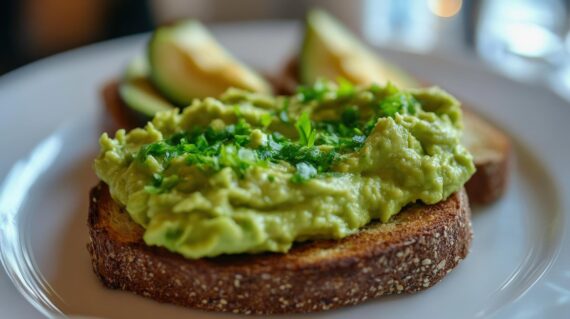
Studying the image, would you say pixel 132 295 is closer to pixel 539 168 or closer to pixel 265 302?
pixel 265 302

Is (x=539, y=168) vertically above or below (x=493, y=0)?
below

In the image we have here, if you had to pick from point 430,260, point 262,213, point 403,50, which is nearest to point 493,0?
point 403,50

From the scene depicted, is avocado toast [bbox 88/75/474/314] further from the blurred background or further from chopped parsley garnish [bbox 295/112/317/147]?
the blurred background

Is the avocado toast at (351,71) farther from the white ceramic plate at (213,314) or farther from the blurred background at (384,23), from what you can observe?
the blurred background at (384,23)

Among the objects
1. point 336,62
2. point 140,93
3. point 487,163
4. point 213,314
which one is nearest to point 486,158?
point 487,163

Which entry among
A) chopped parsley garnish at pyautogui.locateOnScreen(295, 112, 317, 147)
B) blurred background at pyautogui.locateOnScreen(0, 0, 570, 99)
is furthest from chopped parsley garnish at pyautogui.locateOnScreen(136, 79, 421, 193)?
blurred background at pyautogui.locateOnScreen(0, 0, 570, 99)
